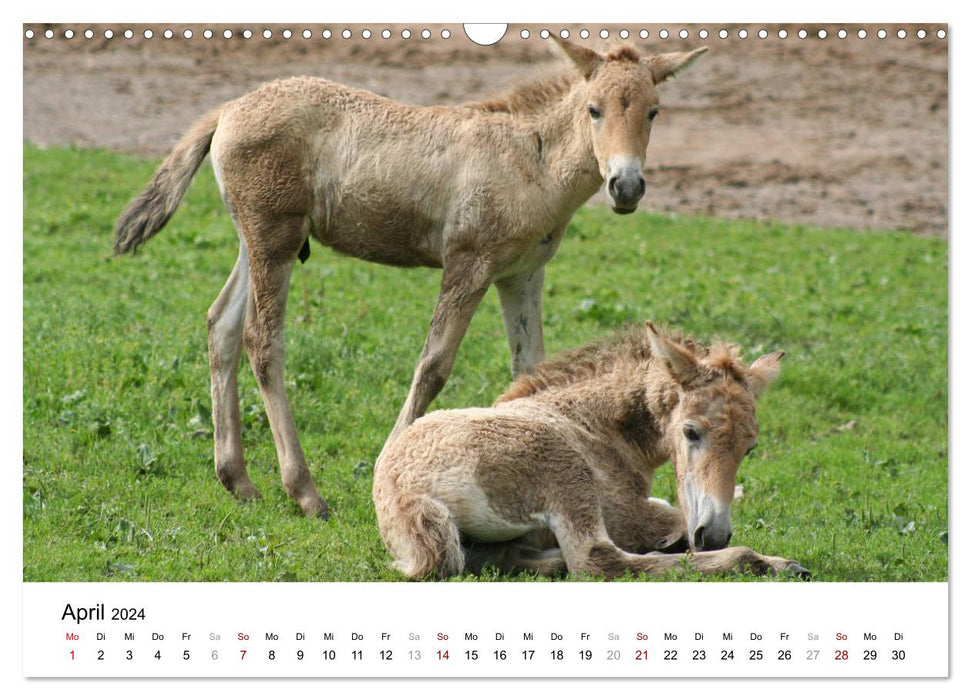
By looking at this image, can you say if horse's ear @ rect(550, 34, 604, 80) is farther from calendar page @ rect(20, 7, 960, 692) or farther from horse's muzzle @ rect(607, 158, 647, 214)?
horse's muzzle @ rect(607, 158, 647, 214)

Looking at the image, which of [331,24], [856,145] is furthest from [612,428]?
[856,145]

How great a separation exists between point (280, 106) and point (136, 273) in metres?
5.47

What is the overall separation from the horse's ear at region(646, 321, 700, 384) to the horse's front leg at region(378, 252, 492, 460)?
1.30 metres

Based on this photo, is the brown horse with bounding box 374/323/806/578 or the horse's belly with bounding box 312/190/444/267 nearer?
the brown horse with bounding box 374/323/806/578

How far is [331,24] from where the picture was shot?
19.2 ft

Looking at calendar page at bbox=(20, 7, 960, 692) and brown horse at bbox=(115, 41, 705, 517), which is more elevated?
brown horse at bbox=(115, 41, 705, 517)

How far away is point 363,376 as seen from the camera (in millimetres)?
10352

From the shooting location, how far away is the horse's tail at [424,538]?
6195 millimetres

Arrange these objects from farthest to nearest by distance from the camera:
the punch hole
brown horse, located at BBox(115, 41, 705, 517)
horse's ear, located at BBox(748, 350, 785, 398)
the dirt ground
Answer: the dirt ground
brown horse, located at BBox(115, 41, 705, 517)
horse's ear, located at BBox(748, 350, 785, 398)
the punch hole

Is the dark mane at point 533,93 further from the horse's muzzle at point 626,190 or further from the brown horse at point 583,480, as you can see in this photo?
the brown horse at point 583,480

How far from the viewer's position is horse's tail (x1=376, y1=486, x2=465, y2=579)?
6195 mm
